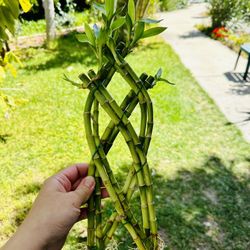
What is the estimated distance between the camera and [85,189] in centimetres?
150

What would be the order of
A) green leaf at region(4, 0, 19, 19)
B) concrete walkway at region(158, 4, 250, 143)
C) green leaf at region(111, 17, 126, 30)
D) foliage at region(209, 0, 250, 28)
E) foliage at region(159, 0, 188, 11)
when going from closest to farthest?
green leaf at region(111, 17, 126, 30) → green leaf at region(4, 0, 19, 19) → concrete walkway at region(158, 4, 250, 143) → foliage at region(209, 0, 250, 28) → foliage at region(159, 0, 188, 11)

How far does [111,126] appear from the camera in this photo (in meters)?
1.47

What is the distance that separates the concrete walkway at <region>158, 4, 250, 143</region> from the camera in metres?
6.52

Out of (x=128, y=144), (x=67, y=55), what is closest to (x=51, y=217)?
(x=128, y=144)

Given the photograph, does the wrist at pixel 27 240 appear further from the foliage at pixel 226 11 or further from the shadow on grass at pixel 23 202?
the foliage at pixel 226 11

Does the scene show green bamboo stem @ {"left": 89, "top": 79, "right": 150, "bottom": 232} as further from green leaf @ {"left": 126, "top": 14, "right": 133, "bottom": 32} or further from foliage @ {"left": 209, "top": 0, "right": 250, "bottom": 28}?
foliage @ {"left": 209, "top": 0, "right": 250, "bottom": 28}

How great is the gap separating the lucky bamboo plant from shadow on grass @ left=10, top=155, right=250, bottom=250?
1.94 m

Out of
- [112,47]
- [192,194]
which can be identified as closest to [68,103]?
[192,194]

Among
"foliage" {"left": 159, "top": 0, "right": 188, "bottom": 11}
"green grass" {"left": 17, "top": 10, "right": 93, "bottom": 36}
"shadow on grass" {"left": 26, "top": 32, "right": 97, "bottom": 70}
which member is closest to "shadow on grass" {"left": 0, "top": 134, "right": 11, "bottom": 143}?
"shadow on grass" {"left": 26, "top": 32, "right": 97, "bottom": 70}

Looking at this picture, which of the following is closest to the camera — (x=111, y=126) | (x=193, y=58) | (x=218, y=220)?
(x=111, y=126)

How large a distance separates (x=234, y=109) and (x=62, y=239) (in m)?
5.47

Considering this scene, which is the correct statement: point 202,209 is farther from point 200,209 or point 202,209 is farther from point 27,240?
point 27,240

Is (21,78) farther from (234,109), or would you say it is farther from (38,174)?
(234,109)

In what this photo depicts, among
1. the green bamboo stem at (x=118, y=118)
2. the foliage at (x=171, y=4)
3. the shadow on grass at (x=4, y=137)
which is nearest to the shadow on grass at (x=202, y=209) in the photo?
the shadow on grass at (x=4, y=137)
